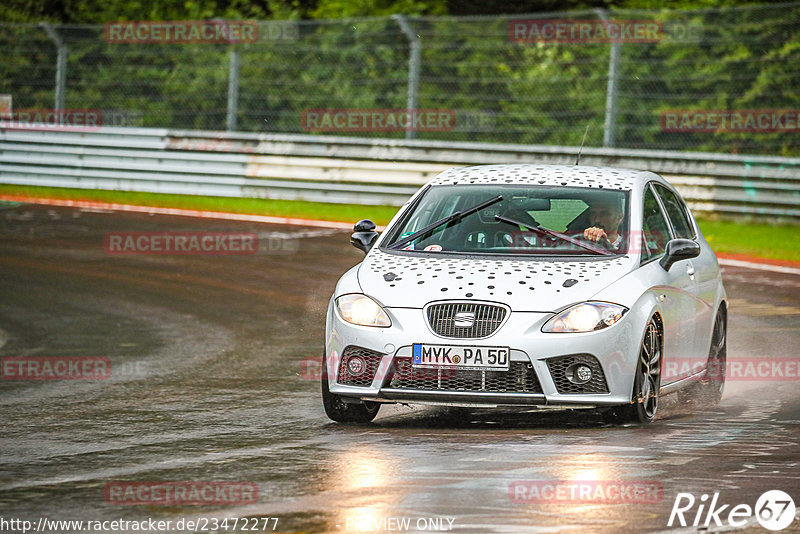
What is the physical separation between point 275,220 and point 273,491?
53.4 ft

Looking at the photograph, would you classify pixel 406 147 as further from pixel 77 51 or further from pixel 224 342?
pixel 224 342

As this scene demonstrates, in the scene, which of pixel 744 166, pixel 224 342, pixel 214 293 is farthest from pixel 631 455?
pixel 744 166

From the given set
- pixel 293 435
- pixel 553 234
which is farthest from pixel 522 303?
pixel 293 435

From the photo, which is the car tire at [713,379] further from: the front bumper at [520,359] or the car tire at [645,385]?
the front bumper at [520,359]

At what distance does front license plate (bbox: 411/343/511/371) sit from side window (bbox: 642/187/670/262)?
55.2 inches

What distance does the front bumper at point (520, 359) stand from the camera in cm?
852

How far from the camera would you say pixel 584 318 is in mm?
8625

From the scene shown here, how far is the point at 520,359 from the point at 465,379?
329 millimetres

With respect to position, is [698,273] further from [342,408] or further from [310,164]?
[310,164]

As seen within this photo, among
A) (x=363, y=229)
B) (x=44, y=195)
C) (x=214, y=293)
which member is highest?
(x=363, y=229)

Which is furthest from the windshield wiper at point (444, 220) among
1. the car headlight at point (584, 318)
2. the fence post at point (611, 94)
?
the fence post at point (611, 94)

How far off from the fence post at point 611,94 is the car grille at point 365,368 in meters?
14.4

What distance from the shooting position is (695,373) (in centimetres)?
1007

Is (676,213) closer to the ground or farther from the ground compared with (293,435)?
farther from the ground
